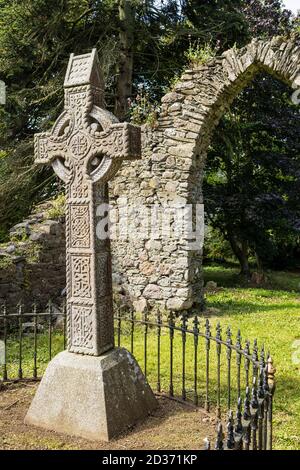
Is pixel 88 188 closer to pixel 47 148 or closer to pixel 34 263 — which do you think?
pixel 47 148

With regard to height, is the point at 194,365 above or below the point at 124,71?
below

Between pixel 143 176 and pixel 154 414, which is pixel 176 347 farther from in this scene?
pixel 143 176

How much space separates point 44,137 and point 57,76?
24.8 ft

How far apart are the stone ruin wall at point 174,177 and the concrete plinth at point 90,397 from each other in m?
3.99

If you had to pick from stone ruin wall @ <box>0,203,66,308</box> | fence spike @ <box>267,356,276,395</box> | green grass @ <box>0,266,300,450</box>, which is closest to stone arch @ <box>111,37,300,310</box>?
green grass @ <box>0,266,300,450</box>

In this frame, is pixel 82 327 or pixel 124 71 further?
pixel 124 71

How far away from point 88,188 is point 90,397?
1643mm

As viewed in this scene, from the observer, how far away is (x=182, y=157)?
8.15 m

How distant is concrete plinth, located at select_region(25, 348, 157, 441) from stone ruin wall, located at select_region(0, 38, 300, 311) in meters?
3.99

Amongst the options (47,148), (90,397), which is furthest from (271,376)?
(47,148)
